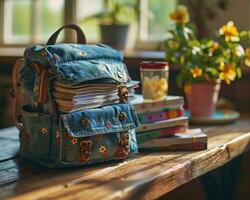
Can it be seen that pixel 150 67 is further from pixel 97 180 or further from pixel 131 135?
pixel 97 180

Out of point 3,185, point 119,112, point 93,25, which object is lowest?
point 3,185

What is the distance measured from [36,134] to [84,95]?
0.15m

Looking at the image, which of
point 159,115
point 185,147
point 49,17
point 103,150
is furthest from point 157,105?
point 49,17

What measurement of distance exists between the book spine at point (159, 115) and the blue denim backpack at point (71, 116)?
0.11 metres

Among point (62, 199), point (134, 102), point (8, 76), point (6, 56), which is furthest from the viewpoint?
point (8, 76)

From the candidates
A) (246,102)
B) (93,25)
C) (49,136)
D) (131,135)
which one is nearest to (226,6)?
(246,102)

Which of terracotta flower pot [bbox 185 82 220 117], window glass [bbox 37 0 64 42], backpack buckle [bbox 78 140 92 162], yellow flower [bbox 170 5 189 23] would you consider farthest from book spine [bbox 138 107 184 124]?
window glass [bbox 37 0 64 42]

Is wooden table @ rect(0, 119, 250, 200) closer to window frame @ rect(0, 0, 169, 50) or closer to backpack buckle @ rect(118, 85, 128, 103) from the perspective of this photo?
backpack buckle @ rect(118, 85, 128, 103)

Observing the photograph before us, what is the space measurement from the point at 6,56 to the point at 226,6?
107cm

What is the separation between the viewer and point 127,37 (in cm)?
264

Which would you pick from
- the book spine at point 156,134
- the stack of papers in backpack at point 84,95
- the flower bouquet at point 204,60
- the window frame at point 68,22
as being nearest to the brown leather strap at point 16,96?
the stack of papers in backpack at point 84,95

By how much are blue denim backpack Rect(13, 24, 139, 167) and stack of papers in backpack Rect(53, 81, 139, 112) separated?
1cm

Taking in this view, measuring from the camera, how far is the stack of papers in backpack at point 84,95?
47.3 inches

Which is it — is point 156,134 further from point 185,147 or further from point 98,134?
point 98,134
